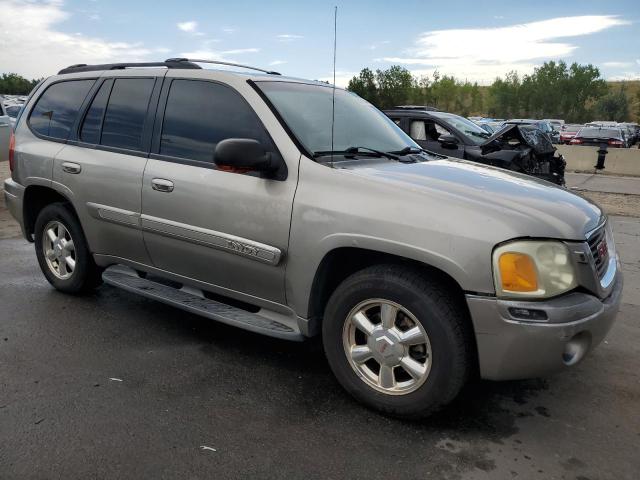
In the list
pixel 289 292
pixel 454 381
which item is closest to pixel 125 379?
pixel 289 292

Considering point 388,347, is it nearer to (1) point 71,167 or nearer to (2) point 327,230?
(2) point 327,230

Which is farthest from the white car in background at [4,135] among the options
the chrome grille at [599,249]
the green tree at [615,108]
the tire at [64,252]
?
the green tree at [615,108]

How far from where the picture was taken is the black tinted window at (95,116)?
428cm

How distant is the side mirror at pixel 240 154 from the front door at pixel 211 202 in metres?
0.17

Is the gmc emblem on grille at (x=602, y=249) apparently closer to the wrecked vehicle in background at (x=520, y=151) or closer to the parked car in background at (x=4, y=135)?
the wrecked vehicle in background at (x=520, y=151)

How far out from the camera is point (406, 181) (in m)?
3.01

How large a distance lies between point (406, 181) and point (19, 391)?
2.45m

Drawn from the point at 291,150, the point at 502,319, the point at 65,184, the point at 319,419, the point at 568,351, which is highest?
the point at 291,150

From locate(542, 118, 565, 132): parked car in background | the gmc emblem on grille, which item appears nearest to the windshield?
the gmc emblem on grille

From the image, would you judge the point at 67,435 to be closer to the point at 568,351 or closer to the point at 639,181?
the point at 568,351

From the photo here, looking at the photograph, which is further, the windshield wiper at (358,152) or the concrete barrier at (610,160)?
the concrete barrier at (610,160)

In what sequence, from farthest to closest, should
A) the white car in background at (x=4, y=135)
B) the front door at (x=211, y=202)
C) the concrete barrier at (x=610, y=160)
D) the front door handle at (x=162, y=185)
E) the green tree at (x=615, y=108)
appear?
the green tree at (x=615, y=108)
the concrete barrier at (x=610, y=160)
the white car in background at (x=4, y=135)
the front door handle at (x=162, y=185)
the front door at (x=211, y=202)

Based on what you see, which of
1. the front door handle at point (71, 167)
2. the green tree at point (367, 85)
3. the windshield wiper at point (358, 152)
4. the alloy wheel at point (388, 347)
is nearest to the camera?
the alloy wheel at point (388, 347)

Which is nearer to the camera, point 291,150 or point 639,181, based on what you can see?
point 291,150
